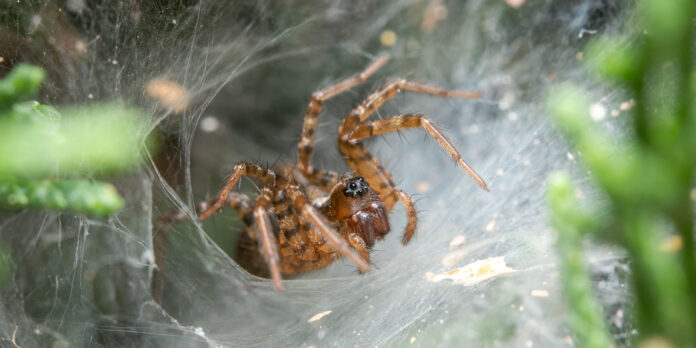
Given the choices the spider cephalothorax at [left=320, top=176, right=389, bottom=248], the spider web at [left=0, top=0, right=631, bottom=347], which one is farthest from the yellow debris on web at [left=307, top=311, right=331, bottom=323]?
the spider cephalothorax at [left=320, top=176, right=389, bottom=248]

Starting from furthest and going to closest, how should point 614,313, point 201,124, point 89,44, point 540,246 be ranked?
point 201,124 < point 89,44 < point 540,246 < point 614,313

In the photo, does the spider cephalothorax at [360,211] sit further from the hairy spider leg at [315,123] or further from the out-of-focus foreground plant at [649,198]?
the out-of-focus foreground plant at [649,198]

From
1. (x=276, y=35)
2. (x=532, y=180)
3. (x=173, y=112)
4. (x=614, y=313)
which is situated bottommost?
(x=614, y=313)

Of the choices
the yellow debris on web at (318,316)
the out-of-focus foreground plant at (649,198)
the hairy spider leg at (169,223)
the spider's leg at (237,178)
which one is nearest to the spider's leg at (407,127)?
the spider's leg at (237,178)

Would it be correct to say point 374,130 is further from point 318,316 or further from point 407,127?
point 318,316

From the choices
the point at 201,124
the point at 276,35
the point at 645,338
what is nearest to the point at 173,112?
the point at 201,124

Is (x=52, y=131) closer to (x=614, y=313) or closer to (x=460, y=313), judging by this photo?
(x=460, y=313)

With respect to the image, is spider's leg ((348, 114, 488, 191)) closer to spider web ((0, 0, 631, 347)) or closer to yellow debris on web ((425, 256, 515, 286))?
spider web ((0, 0, 631, 347))
